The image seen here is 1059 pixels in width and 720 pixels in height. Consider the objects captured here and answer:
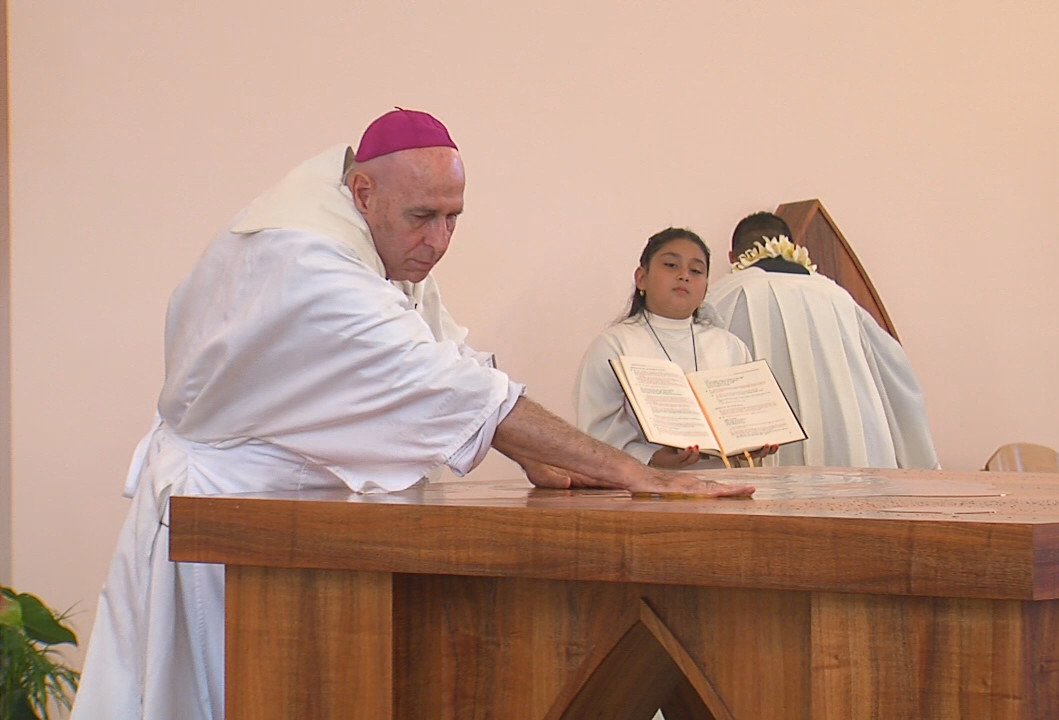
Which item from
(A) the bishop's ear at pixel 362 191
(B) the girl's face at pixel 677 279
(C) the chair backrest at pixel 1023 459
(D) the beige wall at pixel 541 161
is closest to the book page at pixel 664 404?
(B) the girl's face at pixel 677 279

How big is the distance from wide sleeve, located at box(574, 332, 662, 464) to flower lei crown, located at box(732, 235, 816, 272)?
0.86 metres

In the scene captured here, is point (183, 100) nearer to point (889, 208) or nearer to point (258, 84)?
point (258, 84)

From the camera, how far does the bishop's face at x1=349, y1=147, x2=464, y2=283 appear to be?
2570mm

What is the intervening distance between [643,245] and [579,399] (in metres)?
1.04

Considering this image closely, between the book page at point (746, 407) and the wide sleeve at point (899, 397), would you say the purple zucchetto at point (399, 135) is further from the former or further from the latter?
the wide sleeve at point (899, 397)

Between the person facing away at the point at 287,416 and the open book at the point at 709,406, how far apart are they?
47.9 inches

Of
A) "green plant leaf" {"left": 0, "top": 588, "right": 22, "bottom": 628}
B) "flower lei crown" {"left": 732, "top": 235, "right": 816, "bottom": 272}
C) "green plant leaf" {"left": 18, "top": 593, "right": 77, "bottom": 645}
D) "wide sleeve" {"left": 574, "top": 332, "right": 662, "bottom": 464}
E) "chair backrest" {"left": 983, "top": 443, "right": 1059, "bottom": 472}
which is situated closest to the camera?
"green plant leaf" {"left": 0, "top": 588, "right": 22, "bottom": 628}

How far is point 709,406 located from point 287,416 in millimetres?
1810

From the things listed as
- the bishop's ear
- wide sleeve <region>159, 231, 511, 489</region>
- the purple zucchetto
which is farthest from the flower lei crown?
wide sleeve <region>159, 231, 511, 489</region>

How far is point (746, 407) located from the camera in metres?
3.85

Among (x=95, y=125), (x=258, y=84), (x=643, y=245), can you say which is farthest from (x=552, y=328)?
(x=95, y=125)

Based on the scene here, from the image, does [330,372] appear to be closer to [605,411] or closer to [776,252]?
[605,411]

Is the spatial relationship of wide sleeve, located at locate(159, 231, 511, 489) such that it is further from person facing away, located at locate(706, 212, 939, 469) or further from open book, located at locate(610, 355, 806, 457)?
person facing away, located at locate(706, 212, 939, 469)

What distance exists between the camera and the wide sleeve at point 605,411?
4414mm
